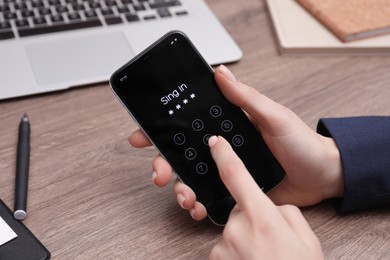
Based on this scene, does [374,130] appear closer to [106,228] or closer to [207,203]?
[207,203]

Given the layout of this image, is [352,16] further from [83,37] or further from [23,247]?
[23,247]

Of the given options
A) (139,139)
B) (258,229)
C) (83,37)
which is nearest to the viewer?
(258,229)

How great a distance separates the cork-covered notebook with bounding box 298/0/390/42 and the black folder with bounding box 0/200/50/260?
532mm

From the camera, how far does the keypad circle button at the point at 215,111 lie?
23.2 inches

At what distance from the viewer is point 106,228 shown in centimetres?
57

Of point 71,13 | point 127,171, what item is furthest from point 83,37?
point 127,171

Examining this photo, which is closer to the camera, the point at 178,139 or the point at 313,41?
the point at 178,139

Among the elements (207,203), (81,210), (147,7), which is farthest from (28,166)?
(147,7)

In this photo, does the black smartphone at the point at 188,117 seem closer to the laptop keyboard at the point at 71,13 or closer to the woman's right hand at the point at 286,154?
the woman's right hand at the point at 286,154

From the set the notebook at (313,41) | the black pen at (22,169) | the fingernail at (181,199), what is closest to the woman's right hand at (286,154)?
the fingernail at (181,199)

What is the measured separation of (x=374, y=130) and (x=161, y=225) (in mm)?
257

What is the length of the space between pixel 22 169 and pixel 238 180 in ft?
0.82

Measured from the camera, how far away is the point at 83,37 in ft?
2.65

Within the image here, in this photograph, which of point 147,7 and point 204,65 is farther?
point 147,7
